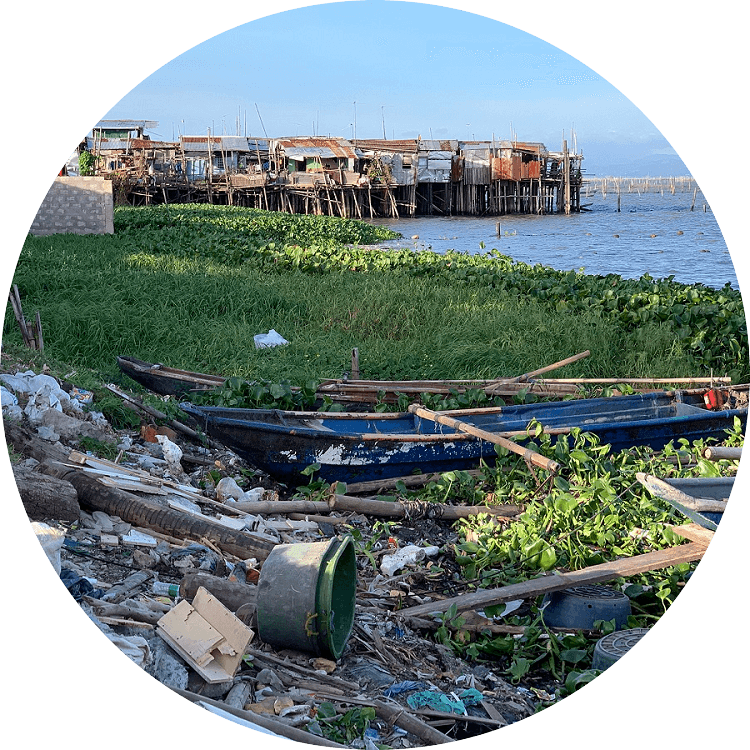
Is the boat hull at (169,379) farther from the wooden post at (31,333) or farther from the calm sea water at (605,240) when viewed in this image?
the calm sea water at (605,240)

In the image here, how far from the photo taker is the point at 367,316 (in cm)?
976

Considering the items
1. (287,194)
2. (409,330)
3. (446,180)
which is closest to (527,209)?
(446,180)

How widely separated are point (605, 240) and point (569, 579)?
93.8 ft

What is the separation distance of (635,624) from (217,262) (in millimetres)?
11379

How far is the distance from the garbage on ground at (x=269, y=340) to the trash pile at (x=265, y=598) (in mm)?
3711

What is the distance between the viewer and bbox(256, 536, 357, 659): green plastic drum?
3102 mm

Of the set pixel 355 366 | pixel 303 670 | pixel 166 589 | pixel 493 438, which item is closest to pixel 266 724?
pixel 303 670

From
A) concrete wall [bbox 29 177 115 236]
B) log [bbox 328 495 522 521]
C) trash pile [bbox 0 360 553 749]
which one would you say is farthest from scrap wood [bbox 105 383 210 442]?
concrete wall [bbox 29 177 115 236]

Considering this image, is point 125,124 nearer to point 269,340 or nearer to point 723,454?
point 269,340

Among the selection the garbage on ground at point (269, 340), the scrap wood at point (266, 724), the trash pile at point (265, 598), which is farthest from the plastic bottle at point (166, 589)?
the garbage on ground at point (269, 340)

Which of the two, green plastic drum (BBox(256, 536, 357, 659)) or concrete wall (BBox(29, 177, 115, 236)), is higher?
concrete wall (BBox(29, 177, 115, 236))

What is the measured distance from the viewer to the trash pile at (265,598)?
305 centimetres

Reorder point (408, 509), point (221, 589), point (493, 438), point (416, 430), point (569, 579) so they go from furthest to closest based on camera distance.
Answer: point (416, 430) → point (493, 438) → point (408, 509) → point (569, 579) → point (221, 589)

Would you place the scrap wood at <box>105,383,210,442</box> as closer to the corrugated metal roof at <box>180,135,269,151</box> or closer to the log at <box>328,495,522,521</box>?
the log at <box>328,495,522,521</box>
